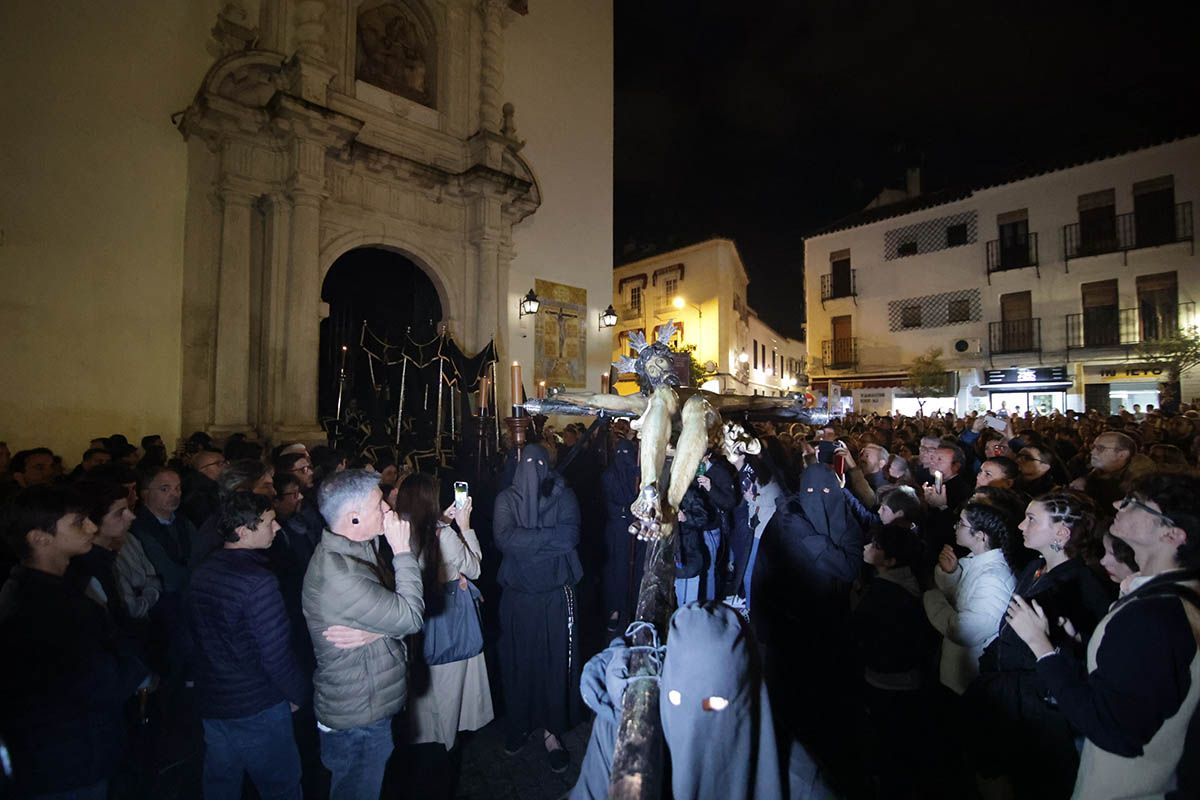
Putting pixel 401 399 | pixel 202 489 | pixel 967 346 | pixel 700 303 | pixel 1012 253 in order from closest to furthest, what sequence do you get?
pixel 202 489, pixel 401 399, pixel 1012 253, pixel 967 346, pixel 700 303

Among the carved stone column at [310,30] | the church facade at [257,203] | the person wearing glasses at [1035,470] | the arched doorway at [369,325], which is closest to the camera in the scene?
the person wearing glasses at [1035,470]

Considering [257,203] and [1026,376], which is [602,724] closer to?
[257,203]

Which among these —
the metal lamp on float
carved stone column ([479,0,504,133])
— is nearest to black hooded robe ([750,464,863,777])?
the metal lamp on float

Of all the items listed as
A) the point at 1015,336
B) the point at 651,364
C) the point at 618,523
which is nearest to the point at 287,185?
the point at 618,523

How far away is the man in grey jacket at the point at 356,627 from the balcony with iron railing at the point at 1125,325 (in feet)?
82.9

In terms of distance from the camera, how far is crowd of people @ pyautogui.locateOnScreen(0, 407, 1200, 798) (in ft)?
5.77

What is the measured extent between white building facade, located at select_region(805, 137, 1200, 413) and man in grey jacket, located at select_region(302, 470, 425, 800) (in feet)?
70.9

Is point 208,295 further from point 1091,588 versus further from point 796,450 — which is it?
point 1091,588

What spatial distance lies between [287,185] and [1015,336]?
25.4 meters

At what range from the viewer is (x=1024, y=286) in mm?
22125

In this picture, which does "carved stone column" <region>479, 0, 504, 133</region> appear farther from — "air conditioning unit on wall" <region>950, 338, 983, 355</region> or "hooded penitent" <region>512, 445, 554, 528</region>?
"air conditioning unit on wall" <region>950, 338, 983, 355</region>

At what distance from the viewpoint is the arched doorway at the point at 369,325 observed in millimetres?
A: 9578

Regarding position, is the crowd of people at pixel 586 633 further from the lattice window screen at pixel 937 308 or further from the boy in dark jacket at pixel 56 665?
the lattice window screen at pixel 937 308

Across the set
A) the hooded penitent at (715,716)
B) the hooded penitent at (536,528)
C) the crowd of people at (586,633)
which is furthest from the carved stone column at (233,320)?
the hooded penitent at (715,716)
